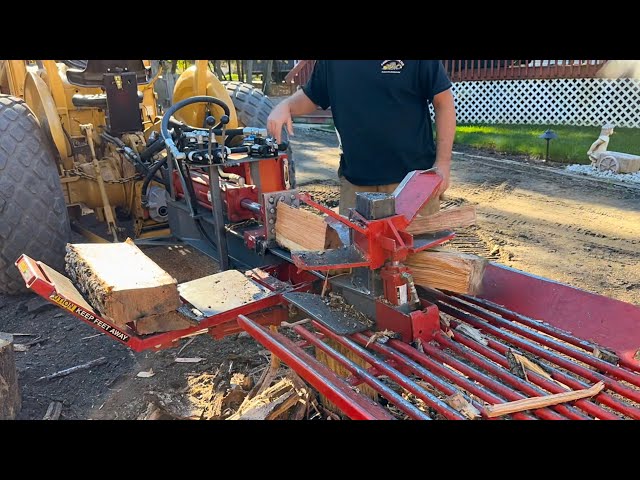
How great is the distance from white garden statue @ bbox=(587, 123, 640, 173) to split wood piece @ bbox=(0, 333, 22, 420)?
25.9ft

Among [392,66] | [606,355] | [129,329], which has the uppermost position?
[392,66]

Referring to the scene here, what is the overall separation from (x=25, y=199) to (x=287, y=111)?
7.36 feet

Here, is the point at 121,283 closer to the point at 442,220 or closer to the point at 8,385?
the point at 8,385

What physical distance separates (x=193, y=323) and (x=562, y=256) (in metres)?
3.77

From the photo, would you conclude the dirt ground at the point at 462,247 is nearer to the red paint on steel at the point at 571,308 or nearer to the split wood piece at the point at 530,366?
the red paint on steel at the point at 571,308

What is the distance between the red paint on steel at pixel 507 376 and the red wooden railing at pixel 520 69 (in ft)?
35.3

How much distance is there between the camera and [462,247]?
548cm

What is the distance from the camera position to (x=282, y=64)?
25734 mm

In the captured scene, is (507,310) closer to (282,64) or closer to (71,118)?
(71,118)

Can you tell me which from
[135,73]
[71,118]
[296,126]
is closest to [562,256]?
[135,73]

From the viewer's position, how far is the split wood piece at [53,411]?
3.16m

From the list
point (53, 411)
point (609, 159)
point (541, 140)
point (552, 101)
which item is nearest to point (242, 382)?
point (53, 411)

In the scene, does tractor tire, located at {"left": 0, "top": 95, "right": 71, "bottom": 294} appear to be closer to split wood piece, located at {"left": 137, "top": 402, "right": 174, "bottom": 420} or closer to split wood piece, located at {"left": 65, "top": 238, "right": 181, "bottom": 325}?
split wood piece, located at {"left": 65, "top": 238, "right": 181, "bottom": 325}

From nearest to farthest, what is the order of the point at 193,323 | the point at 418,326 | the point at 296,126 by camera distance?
1. the point at 418,326
2. the point at 193,323
3. the point at 296,126
